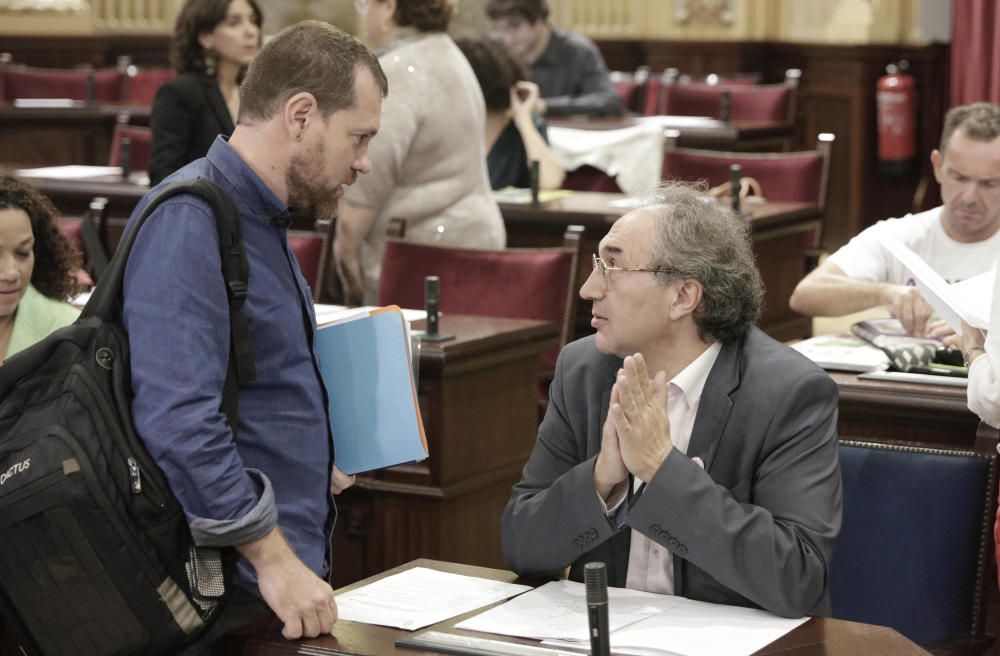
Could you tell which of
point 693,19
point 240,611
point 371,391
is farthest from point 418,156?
point 693,19

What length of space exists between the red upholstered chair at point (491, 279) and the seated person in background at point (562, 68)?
13.3ft

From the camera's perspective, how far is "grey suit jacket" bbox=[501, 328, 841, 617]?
213 centimetres

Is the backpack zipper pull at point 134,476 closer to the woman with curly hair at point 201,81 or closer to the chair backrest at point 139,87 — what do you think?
the woman with curly hair at point 201,81

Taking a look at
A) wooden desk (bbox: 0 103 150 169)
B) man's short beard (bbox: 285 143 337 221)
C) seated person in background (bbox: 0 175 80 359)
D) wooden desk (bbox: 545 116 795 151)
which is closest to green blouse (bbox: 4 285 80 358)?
seated person in background (bbox: 0 175 80 359)

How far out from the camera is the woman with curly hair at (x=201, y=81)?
4.64 metres

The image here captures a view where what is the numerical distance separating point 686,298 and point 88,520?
92 centimetres

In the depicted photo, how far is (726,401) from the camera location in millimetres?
2264

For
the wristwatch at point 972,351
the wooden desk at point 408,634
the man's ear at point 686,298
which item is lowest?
the wooden desk at point 408,634

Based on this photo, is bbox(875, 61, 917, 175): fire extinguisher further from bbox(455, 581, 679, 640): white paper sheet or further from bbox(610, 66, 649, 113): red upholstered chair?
bbox(455, 581, 679, 640): white paper sheet

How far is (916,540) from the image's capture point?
101 inches

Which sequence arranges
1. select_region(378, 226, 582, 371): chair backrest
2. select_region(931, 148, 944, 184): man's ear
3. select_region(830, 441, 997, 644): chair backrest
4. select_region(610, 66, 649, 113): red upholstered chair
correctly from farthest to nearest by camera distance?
select_region(610, 66, 649, 113): red upholstered chair
select_region(378, 226, 582, 371): chair backrest
select_region(931, 148, 944, 184): man's ear
select_region(830, 441, 997, 644): chair backrest

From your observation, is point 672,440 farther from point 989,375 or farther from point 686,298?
point 989,375

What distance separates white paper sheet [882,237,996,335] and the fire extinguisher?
6228 millimetres

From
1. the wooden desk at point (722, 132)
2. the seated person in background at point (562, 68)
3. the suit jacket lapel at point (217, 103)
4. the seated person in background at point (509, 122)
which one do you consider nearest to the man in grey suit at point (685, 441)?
the suit jacket lapel at point (217, 103)
